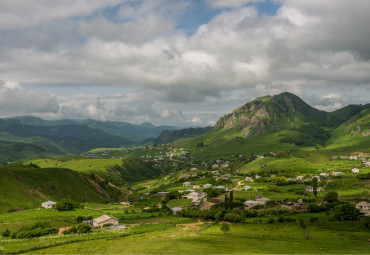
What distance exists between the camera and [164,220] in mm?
104125

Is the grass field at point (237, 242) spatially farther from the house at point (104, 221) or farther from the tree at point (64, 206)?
the tree at point (64, 206)

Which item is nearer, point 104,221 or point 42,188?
point 104,221

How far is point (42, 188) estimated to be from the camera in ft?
522

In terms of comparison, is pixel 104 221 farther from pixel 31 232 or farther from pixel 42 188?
pixel 42 188

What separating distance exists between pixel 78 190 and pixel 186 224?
105 meters

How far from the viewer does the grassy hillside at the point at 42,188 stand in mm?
138875

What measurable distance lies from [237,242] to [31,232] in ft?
200

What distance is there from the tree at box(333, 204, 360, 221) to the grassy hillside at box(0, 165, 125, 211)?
137 m

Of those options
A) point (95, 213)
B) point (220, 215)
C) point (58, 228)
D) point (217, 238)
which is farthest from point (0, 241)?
point (220, 215)

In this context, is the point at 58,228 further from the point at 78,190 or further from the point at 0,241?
the point at 78,190

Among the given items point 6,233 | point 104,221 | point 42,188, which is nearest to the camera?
point 6,233

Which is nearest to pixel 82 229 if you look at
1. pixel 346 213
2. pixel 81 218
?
pixel 81 218

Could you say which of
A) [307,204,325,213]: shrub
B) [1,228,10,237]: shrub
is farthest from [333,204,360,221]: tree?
[1,228,10,237]: shrub

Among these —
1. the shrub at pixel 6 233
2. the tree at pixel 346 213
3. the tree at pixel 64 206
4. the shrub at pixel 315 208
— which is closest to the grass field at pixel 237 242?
the tree at pixel 346 213
